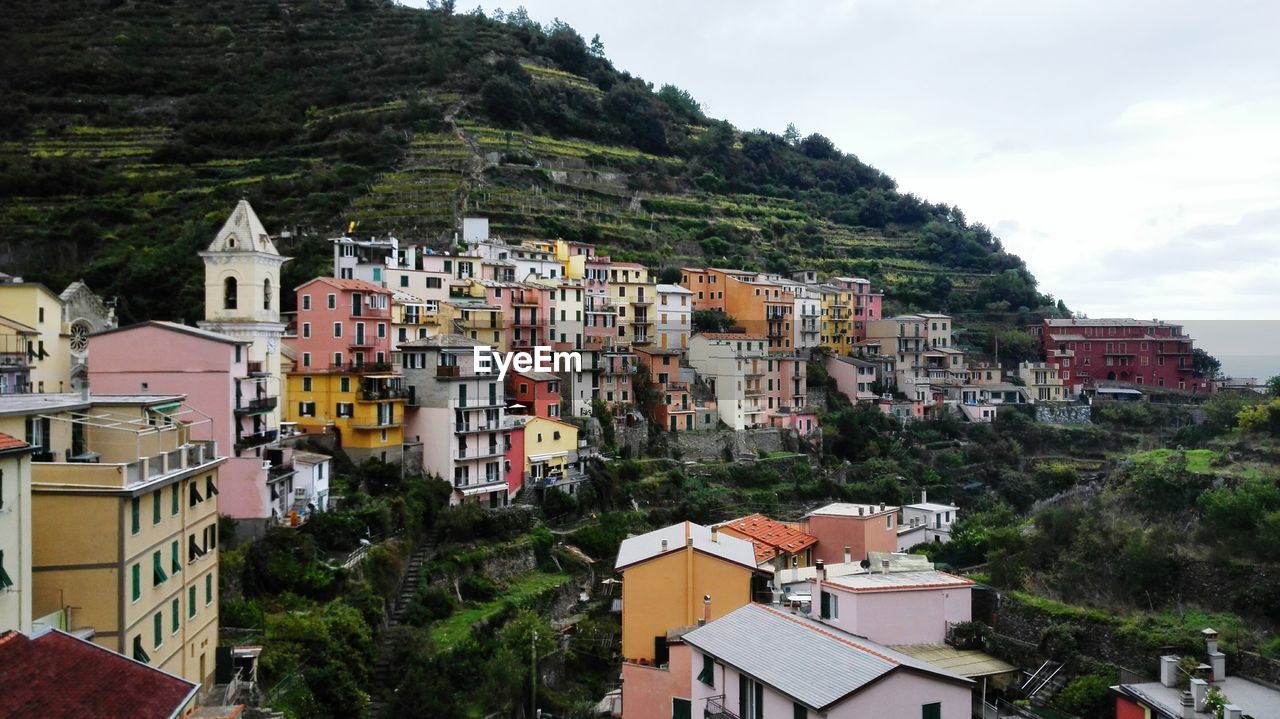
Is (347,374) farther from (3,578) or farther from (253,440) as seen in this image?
(3,578)

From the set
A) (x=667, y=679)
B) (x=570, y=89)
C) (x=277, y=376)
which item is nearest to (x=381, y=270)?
(x=277, y=376)

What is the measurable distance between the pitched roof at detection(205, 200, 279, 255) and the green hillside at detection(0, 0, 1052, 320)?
737 inches

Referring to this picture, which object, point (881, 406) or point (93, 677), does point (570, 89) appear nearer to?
point (881, 406)

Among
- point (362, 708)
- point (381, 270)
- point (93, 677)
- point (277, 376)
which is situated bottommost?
point (362, 708)

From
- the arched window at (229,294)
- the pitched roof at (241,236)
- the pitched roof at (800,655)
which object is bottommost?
the pitched roof at (800,655)

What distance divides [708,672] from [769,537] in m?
11.2

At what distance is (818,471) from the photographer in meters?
51.8

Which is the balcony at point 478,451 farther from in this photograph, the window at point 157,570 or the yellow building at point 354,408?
the window at point 157,570

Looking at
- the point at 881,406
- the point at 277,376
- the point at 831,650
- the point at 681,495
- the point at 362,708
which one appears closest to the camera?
the point at 831,650

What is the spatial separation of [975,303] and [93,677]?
245 feet

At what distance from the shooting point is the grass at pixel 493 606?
91.2ft

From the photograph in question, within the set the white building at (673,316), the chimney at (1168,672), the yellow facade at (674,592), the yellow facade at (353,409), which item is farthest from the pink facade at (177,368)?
the white building at (673,316)

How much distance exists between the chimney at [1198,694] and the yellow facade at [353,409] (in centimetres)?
2571

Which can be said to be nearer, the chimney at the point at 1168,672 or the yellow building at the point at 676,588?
the chimney at the point at 1168,672
